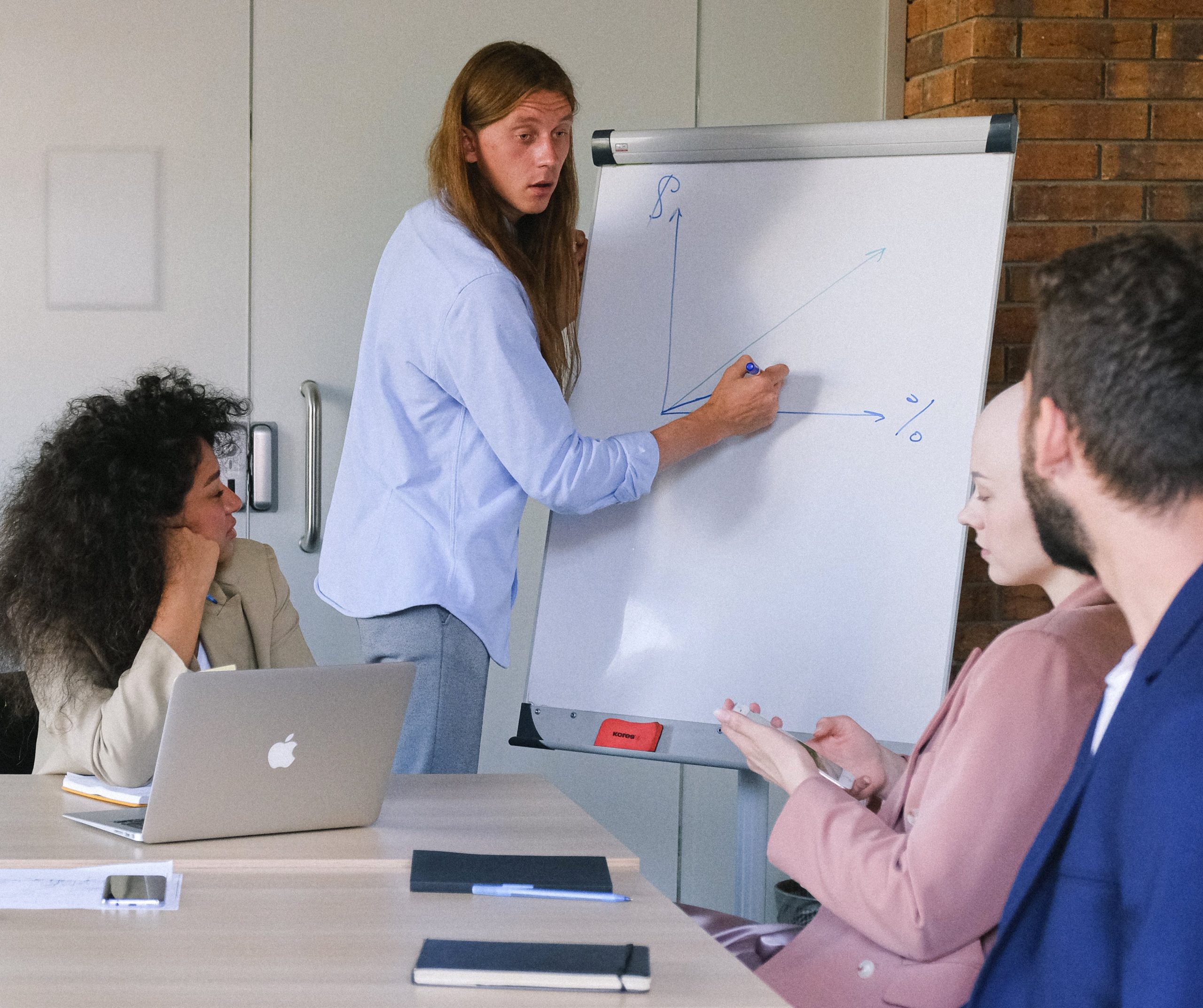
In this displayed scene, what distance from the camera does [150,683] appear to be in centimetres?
164

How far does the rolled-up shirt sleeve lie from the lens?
6.38 ft

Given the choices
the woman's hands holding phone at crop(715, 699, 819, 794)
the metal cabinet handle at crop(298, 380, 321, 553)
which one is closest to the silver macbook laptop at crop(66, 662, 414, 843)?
the woman's hands holding phone at crop(715, 699, 819, 794)

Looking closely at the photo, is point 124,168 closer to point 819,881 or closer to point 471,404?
point 471,404

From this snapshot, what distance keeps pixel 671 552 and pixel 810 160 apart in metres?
0.70

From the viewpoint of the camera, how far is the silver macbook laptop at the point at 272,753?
1284mm

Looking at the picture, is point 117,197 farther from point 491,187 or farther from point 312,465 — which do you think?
point 491,187

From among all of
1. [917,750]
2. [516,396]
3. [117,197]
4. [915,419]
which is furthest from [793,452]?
[117,197]

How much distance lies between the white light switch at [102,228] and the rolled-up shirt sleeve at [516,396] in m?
1.25

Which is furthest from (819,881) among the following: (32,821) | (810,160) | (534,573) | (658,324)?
(534,573)

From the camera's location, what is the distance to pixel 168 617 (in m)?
1.72

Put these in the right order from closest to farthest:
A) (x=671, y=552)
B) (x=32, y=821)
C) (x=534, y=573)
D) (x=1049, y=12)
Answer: (x=32, y=821) → (x=671, y=552) → (x=1049, y=12) → (x=534, y=573)

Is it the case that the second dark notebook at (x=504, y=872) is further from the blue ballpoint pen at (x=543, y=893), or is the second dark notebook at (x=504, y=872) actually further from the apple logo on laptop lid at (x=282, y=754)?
the apple logo on laptop lid at (x=282, y=754)

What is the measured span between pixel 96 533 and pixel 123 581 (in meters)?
0.07

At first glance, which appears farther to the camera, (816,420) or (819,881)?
(816,420)
